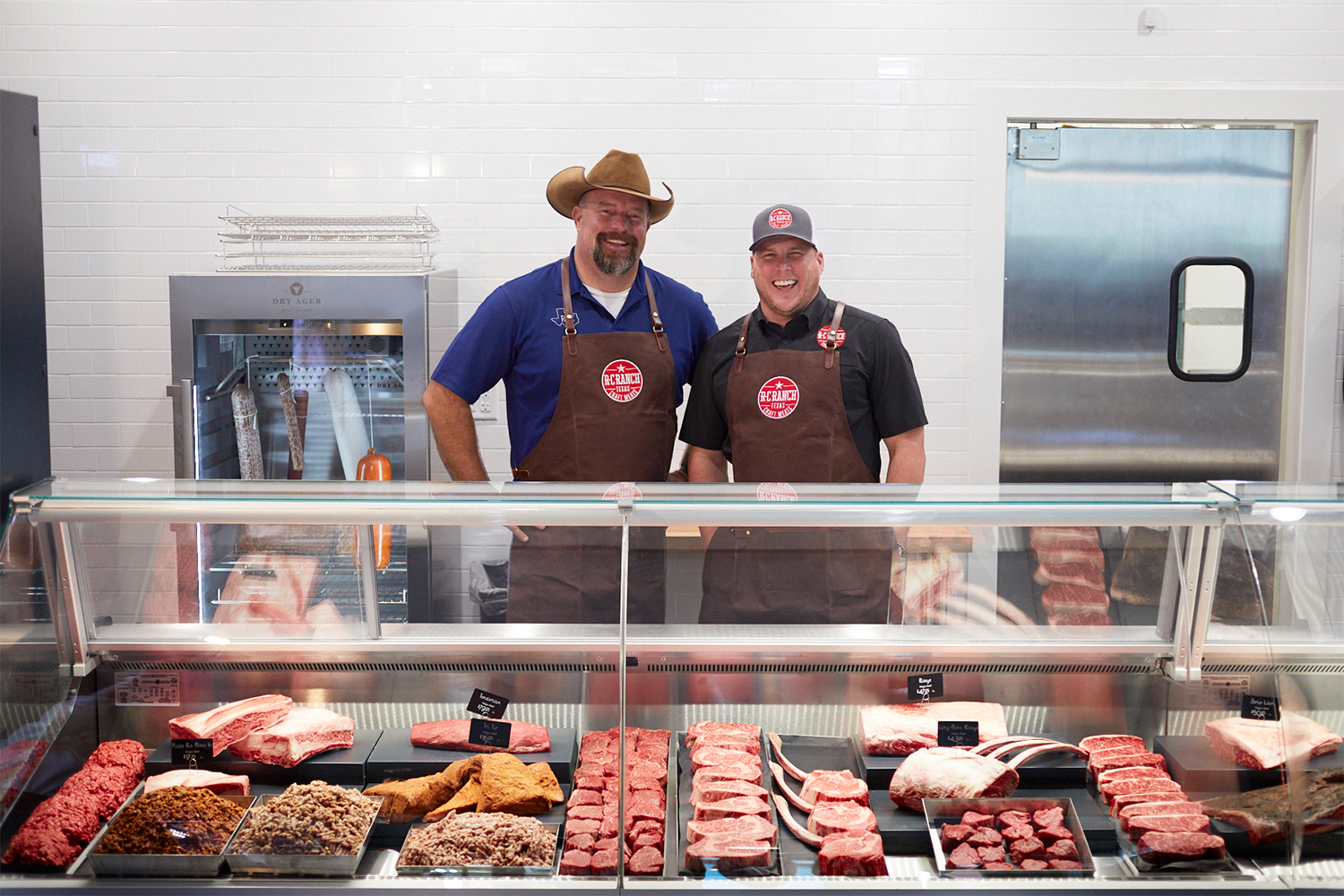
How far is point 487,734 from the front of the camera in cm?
208

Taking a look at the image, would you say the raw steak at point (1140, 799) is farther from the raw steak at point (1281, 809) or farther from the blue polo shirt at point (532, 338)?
the blue polo shirt at point (532, 338)

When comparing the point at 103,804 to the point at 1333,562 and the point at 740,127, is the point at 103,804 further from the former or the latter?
the point at 740,127

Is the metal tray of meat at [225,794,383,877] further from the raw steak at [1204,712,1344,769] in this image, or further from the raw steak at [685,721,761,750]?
the raw steak at [1204,712,1344,769]

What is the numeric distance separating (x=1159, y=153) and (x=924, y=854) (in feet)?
12.1

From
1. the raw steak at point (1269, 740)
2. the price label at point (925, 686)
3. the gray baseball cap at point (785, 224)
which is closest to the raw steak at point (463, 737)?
the price label at point (925, 686)

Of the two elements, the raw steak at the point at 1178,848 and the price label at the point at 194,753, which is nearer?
the raw steak at the point at 1178,848

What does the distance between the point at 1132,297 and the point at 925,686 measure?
10.1 feet

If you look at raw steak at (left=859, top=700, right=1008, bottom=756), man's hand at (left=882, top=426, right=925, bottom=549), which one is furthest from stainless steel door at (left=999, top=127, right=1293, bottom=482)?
raw steak at (left=859, top=700, right=1008, bottom=756)

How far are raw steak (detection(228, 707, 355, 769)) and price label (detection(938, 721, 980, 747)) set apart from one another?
1175 millimetres

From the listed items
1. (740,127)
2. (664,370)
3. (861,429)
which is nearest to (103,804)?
(664,370)

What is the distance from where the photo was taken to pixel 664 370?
3.16 m

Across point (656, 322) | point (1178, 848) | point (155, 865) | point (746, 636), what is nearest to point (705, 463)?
point (656, 322)

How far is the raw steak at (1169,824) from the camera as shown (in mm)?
1841

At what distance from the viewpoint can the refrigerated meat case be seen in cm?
196
